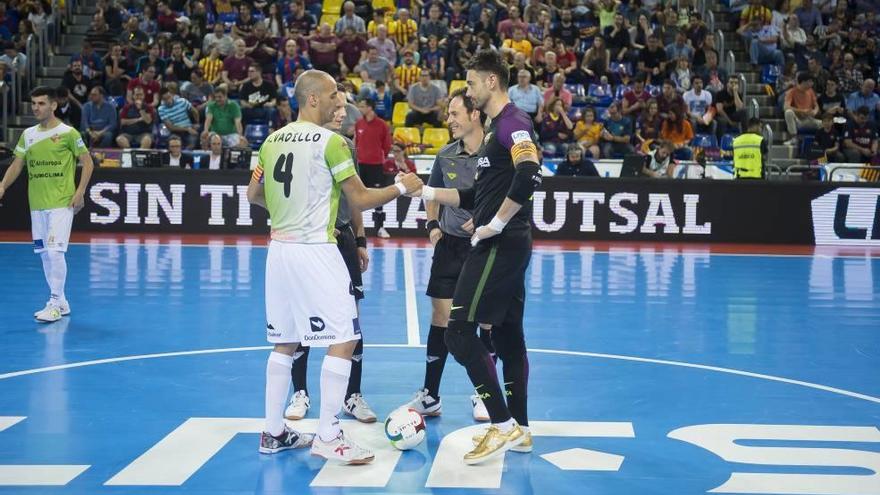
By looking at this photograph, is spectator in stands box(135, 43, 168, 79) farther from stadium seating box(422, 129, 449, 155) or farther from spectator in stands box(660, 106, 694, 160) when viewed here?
spectator in stands box(660, 106, 694, 160)

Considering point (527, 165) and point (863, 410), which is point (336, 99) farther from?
point (863, 410)

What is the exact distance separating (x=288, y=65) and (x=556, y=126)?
566 cm

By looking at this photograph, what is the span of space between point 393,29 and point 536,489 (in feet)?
61.1

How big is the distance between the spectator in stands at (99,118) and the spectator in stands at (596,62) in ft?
31.8

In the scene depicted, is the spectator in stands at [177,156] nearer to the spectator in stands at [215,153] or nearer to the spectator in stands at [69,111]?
the spectator in stands at [215,153]

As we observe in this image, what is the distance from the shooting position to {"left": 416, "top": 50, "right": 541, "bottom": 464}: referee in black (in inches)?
262

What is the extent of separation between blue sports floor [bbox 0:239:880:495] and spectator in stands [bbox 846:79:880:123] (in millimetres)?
9294

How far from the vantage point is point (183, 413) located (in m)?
7.62

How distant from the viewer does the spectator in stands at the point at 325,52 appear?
22.7m

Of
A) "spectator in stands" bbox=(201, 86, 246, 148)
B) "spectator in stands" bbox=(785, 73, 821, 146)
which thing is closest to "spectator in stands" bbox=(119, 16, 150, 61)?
"spectator in stands" bbox=(201, 86, 246, 148)

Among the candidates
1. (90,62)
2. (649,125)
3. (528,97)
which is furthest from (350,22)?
(649,125)

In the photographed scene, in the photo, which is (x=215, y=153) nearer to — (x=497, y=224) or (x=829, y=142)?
(x=829, y=142)

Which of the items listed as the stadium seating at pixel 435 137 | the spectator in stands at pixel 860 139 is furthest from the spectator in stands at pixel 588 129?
the spectator in stands at pixel 860 139

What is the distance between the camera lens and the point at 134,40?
925 inches
